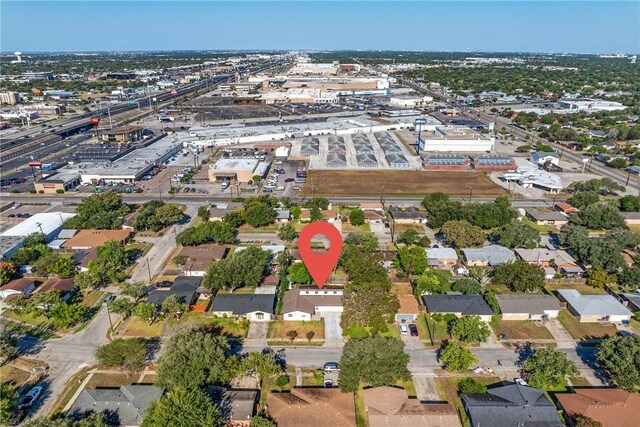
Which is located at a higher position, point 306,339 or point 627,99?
point 627,99

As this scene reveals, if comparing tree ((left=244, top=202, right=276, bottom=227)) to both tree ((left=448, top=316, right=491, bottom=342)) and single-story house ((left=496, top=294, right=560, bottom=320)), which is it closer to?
tree ((left=448, top=316, right=491, bottom=342))

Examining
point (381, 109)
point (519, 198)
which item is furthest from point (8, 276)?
point (381, 109)

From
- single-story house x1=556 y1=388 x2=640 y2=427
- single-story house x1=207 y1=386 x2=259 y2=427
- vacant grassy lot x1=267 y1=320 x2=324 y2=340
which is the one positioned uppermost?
single-story house x1=556 y1=388 x2=640 y2=427

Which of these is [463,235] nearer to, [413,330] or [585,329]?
[585,329]

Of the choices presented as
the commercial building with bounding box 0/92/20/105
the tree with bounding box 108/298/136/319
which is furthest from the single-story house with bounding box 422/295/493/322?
the commercial building with bounding box 0/92/20/105

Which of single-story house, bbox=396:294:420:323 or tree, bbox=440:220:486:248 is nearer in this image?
single-story house, bbox=396:294:420:323

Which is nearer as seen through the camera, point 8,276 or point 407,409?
point 407,409

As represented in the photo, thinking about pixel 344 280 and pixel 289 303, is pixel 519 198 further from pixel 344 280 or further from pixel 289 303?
pixel 289 303
